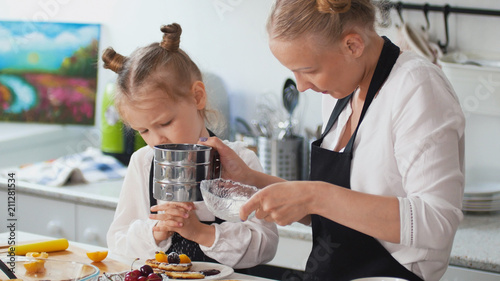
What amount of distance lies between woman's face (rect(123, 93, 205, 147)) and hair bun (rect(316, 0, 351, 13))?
1.69 ft

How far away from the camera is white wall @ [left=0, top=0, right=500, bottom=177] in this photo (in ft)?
9.40

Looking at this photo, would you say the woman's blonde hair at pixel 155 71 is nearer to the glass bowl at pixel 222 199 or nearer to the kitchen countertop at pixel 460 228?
the glass bowl at pixel 222 199

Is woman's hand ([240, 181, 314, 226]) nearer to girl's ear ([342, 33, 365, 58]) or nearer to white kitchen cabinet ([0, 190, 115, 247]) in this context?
girl's ear ([342, 33, 365, 58])

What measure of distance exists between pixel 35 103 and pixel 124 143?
586mm

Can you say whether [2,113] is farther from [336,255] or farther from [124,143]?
[336,255]

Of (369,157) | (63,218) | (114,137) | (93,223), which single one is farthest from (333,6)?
(114,137)

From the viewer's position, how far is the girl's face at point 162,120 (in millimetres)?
1589

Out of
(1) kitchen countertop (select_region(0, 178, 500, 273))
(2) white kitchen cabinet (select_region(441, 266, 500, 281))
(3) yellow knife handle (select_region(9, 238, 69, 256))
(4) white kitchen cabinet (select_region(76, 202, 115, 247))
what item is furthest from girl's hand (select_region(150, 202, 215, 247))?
(4) white kitchen cabinet (select_region(76, 202, 115, 247))

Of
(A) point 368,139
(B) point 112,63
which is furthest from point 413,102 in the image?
(B) point 112,63

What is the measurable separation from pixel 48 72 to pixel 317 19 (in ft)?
7.72

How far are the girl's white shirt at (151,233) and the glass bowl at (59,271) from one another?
329mm

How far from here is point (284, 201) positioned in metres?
1.24

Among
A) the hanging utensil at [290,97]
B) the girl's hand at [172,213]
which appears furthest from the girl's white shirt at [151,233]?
the hanging utensil at [290,97]

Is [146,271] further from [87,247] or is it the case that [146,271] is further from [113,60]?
[113,60]
